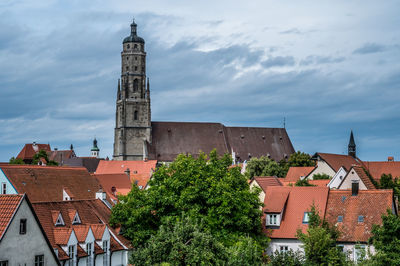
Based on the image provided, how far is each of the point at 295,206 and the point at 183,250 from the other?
69.6ft

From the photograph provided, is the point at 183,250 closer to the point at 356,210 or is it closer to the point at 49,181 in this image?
the point at 356,210

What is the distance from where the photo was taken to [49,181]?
55094mm

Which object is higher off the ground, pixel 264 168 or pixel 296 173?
pixel 264 168

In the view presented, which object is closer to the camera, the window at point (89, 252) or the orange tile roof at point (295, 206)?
the window at point (89, 252)

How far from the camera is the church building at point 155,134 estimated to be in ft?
443

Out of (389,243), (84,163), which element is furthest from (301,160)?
(389,243)

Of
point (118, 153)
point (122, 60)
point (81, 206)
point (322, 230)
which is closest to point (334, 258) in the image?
point (322, 230)

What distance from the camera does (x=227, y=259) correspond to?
1230 inches

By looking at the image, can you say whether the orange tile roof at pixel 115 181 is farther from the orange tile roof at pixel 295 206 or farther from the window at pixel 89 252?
the window at pixel 89 252

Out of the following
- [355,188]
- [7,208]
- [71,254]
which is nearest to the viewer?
Answer: [7,208]

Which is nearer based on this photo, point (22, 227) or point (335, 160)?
point (22, 227)

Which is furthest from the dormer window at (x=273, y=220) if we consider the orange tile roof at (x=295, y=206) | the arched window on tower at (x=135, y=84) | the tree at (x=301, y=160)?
the arched window on tower at (x=135, y=84)

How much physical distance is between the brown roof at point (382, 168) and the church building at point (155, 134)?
117 feet

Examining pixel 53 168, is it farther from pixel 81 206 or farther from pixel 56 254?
pixel 56 254
